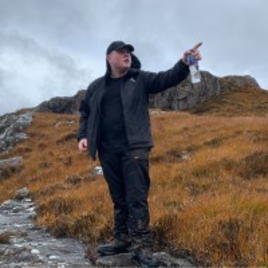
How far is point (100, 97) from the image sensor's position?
6.68m

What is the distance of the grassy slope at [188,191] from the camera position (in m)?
6.12

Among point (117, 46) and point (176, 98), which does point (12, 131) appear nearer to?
point (117, 46)

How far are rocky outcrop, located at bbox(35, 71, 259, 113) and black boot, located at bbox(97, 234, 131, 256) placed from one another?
42828 mm

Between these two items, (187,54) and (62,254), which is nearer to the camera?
(187,54)

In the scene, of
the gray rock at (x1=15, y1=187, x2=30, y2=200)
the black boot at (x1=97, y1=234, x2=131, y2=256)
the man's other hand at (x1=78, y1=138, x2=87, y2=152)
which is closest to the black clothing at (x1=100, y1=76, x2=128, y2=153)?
the man's other hand at (x1=78, y1=138, x2=87, y2=152)

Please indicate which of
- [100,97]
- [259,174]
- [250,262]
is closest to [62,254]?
[100,97]

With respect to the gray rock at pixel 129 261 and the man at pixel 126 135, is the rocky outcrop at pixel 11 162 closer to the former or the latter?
the man at pixel 126 135

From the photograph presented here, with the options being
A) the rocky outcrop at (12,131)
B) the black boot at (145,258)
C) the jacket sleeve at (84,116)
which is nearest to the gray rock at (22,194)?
the jacket sleeve at (84,116)

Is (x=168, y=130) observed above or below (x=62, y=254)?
above

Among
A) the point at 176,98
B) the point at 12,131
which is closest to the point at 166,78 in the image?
the point at 12,131

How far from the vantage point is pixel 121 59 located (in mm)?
6516

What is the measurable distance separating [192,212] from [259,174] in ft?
15.8

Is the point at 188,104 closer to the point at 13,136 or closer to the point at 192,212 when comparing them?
the point at 13,136

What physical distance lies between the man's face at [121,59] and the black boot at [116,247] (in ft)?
7.40
